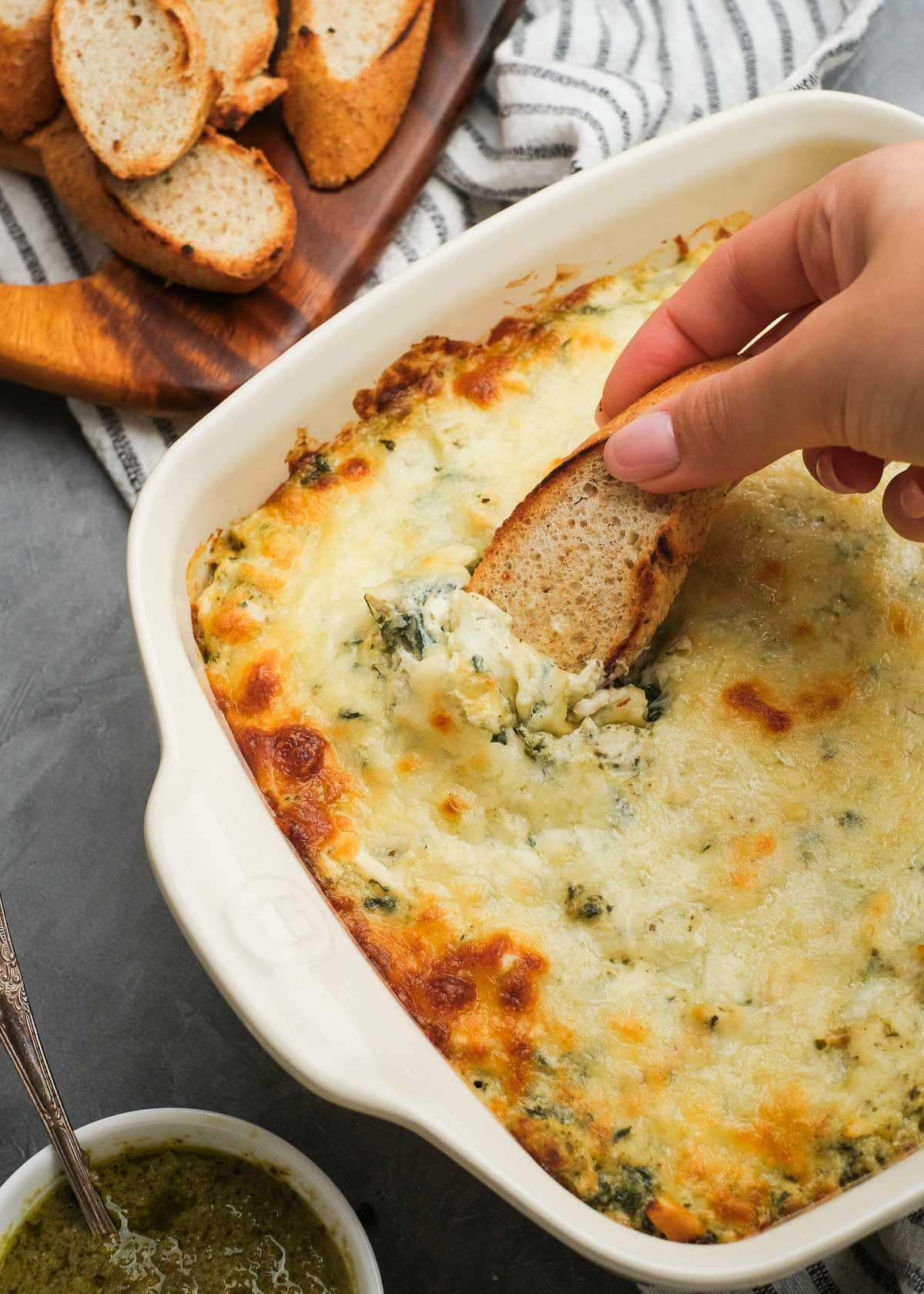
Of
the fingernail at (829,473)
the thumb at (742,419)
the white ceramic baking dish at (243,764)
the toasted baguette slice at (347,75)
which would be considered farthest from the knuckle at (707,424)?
the toasted baguette slice at (347,75)

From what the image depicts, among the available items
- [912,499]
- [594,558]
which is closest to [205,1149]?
[594,558]

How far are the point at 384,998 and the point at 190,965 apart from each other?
30.3 inches

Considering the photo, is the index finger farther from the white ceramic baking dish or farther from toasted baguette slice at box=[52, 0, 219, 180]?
toasted baguette slice at box=[52, 0, 219, 180]

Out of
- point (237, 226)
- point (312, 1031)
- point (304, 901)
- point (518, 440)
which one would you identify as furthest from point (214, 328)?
point (312, 1031)

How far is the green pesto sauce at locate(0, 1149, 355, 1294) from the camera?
2127mm

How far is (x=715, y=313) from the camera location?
2164 millimetres

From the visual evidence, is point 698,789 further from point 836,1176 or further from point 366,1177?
point 366,1177

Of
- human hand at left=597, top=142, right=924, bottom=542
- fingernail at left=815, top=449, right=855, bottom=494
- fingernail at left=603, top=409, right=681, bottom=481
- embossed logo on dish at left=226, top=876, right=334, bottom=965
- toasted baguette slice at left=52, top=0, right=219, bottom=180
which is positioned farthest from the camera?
toasted baguette slice at left=52, top=0, right=219, bottom=180

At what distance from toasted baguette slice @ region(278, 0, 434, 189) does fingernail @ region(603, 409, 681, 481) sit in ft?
4.14

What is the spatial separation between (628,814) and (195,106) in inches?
70.9

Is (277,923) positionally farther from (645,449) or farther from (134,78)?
(134,78)

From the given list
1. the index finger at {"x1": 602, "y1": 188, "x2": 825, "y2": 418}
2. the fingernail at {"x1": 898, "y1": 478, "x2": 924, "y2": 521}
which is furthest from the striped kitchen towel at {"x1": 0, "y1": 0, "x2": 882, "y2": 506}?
the fingernail at {"x1": 898, "y1": 478, "x2": 924, "y2": 521}

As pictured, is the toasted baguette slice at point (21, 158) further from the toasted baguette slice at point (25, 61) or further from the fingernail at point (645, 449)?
the fingernail at point (645, 449)

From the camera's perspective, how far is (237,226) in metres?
2.77
